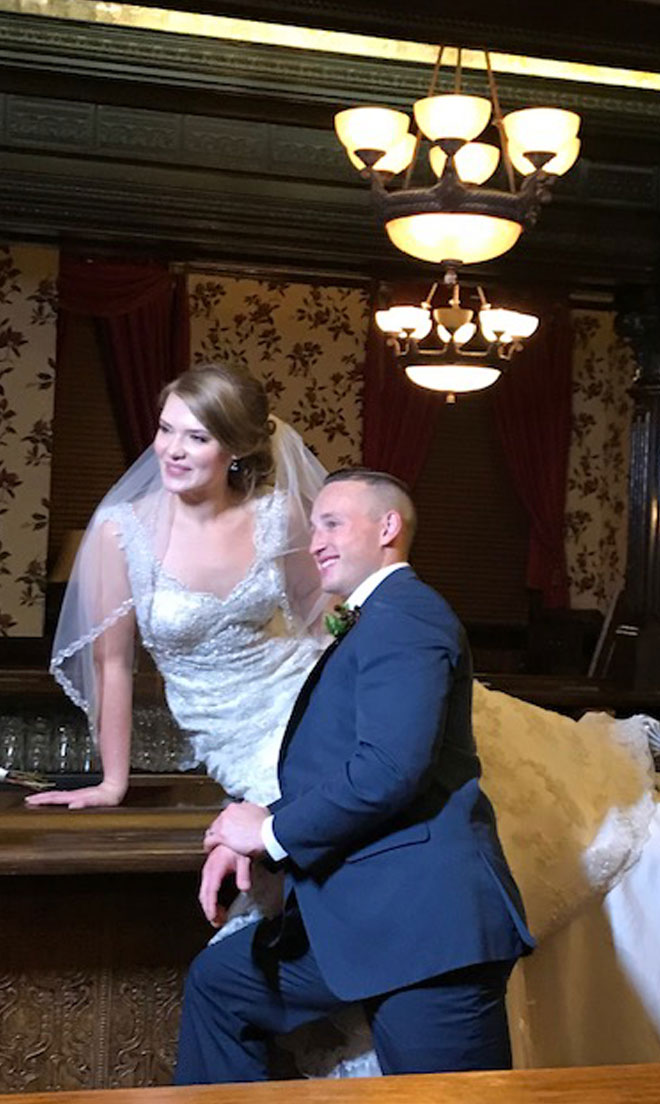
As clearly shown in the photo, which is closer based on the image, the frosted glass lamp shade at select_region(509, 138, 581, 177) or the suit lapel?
the suit lapel

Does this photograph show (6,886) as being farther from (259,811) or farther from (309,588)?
(309,588)

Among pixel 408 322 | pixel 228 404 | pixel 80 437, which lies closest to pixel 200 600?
pixel 228 404

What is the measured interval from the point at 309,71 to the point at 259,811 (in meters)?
5.47

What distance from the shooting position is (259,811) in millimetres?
2793

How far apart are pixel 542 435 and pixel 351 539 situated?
8961 mm

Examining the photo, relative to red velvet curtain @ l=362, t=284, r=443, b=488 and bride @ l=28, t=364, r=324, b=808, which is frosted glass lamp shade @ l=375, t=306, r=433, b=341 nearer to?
red velvet curtain @ l=362, t=284, r=443, b=488

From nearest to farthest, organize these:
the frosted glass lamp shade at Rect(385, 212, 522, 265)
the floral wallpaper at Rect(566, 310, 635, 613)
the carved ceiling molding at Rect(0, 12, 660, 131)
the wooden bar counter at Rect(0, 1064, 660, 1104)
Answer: the wooden bar counter at Rect(0, 1064, 660, 1104), the frosted glass lamp shade at Rect(385, 212, 522, 265), the carved ceiling molding at Rect(0, 12, 660, 131), the floral wallpaper at Rect(566, 310, 635, 613)

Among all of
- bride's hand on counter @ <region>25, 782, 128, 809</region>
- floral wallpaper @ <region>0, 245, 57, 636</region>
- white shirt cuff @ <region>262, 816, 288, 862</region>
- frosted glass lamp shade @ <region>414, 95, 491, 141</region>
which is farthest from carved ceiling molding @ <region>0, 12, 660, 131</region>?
white shirt cuff @ <region>262, 816, 288, 862</region>

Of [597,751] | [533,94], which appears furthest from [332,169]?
[597,751]

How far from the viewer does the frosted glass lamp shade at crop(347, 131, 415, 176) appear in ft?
20.8

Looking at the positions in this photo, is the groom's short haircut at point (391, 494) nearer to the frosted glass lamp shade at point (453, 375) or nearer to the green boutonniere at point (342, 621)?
the green boutonniere at point (342, 621)

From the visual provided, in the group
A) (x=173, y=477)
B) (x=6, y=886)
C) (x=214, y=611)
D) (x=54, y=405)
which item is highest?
(x=54, y=405)

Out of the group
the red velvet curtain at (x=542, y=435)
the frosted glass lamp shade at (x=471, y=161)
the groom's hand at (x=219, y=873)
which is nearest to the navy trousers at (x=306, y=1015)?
the groom's hand at (x=219, y=873)

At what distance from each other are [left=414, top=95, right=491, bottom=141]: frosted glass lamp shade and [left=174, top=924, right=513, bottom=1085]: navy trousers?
3.83 m
